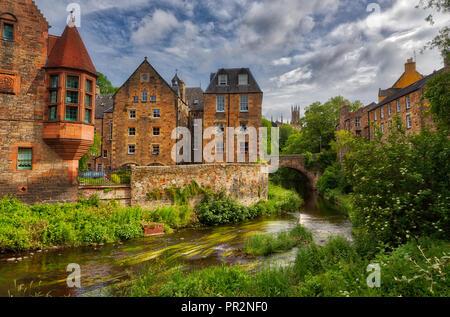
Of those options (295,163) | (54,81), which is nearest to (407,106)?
Answer: (295,163)

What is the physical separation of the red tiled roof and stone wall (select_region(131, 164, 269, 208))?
23.0 feet

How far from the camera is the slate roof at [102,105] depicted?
34.3 m

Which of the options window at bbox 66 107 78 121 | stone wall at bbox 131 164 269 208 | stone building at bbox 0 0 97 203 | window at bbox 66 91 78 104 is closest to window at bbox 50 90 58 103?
stone building at bbox 0 0 97 203

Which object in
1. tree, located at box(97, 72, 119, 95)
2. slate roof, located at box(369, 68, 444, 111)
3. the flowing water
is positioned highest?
tree, located at box(97, 72, 119, 95)

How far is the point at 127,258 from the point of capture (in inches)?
435

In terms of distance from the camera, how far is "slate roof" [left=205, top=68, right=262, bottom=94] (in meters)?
28.2

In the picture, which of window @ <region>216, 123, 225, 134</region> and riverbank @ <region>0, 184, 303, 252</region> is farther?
window @ <region>216, 123, 225, 134</region>

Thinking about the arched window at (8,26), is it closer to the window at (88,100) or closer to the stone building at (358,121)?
the window at (88,100)

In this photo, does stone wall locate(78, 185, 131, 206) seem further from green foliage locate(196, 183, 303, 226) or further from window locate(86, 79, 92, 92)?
window locate(86, 79, 92, 92)

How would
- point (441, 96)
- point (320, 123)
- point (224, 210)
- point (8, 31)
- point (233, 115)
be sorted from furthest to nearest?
point (320, 123) → point (233, 115) → point (224, 210) → point (8, 31) → point (441, 96)

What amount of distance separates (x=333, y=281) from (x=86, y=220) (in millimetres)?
12714

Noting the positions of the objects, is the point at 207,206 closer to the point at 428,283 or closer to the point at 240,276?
the point at 240,276

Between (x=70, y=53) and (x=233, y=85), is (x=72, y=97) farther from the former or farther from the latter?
(x=233, y=85)
